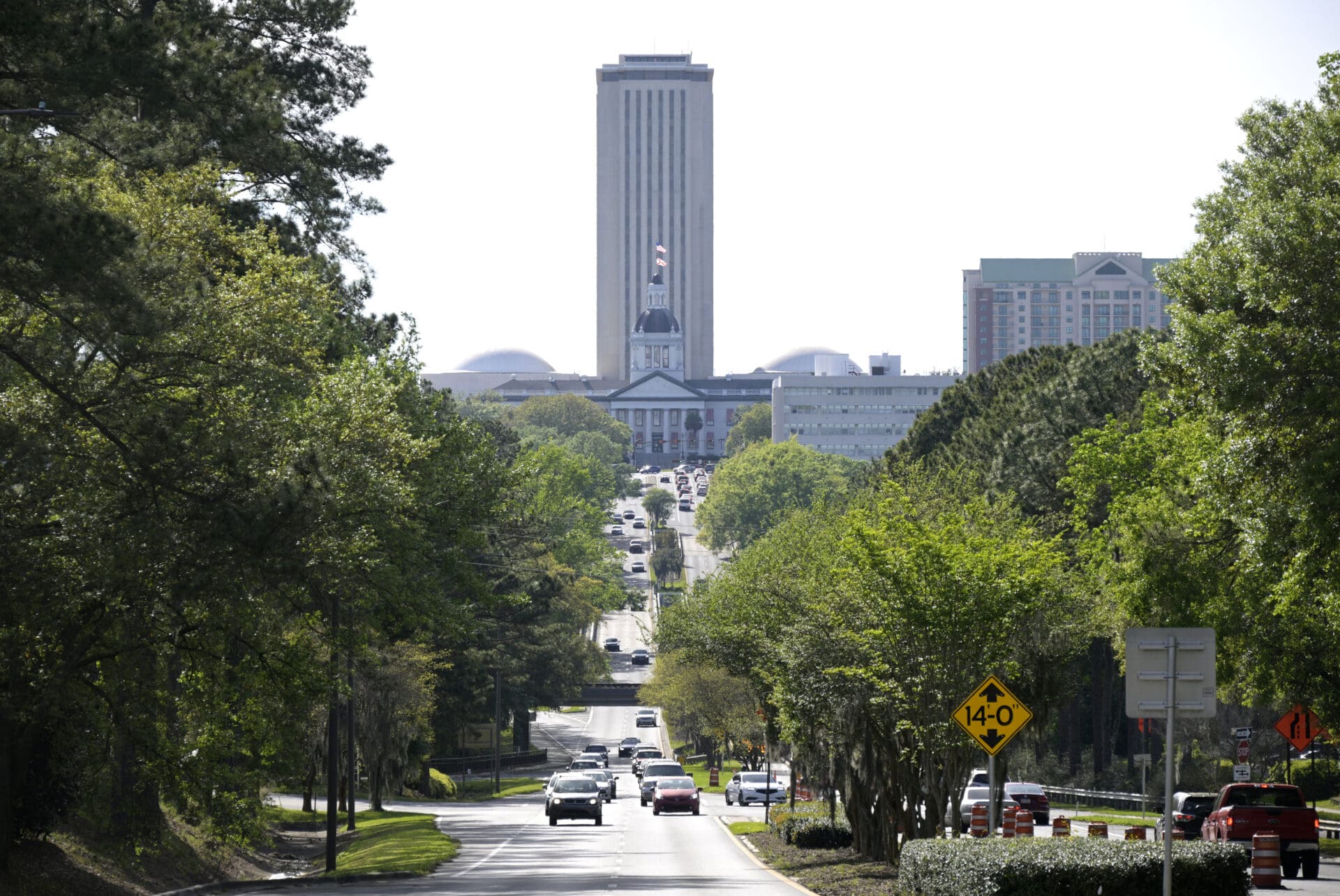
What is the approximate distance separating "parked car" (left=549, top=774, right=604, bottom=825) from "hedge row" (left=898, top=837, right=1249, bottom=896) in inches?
1214

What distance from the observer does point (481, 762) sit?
81.0m

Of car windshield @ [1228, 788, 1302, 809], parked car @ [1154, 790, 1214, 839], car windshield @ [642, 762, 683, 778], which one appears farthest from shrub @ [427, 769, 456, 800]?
car windshield @ [1228, 788, 1302, 809]

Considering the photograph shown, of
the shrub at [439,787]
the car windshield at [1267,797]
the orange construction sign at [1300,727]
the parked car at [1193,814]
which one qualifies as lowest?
the shrub at [439,787]

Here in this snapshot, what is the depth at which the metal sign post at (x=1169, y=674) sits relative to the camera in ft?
45.8

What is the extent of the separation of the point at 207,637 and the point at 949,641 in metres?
10.8

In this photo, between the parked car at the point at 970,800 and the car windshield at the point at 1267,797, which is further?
the parked car at the point at 970,800

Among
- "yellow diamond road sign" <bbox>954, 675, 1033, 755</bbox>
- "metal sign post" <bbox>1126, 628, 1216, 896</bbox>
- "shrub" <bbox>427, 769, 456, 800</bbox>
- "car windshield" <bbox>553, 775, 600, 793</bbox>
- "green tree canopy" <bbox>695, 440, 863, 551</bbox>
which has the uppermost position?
"green tree canopy" <bbox>695, 440, 863, 551</bbox>

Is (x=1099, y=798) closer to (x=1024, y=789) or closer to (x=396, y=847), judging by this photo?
(x=1024, y=789)

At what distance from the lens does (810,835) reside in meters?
35.1

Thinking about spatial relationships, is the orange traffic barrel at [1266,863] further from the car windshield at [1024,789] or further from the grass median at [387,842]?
the car windshield at [1024,789]

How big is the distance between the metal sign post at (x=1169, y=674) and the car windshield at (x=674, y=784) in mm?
39821

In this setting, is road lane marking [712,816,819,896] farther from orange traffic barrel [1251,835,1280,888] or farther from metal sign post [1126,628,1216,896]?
metal sign post [1126,628,1216,896]

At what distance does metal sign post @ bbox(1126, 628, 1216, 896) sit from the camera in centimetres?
1396

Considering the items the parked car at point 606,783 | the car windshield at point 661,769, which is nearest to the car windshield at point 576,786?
the car windshield at point 661,769
